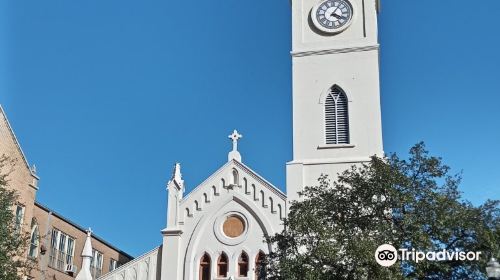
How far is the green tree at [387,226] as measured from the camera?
62.6 ft

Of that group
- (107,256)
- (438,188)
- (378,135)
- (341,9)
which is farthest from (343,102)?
(107,256)

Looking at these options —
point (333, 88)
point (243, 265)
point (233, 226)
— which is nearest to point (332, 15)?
point (333, 88)

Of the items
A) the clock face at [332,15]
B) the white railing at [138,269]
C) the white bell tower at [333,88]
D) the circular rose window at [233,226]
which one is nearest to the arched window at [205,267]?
the circular rose window at [233,226]

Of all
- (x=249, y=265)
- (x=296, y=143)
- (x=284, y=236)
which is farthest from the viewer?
(x=296, y=143)

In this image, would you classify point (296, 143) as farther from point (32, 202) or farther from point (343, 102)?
point (32, 202)

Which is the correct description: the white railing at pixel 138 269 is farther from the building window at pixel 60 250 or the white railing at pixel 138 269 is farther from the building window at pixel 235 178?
the building window at pixel 60 250

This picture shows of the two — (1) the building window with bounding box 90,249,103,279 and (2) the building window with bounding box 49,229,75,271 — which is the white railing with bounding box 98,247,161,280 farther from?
(1) the building window with bounding box 90,249,103,279

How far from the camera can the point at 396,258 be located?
19109 millimetres

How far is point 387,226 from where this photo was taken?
2002cm

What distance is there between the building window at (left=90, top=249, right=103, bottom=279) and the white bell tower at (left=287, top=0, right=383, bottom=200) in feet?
62.6

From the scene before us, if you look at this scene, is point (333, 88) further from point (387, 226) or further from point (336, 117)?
point (387, 226)

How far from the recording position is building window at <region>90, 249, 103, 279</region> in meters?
46.9

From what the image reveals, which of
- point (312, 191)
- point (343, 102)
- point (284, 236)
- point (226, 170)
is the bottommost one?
point (284, 236)

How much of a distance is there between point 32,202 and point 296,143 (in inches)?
579
